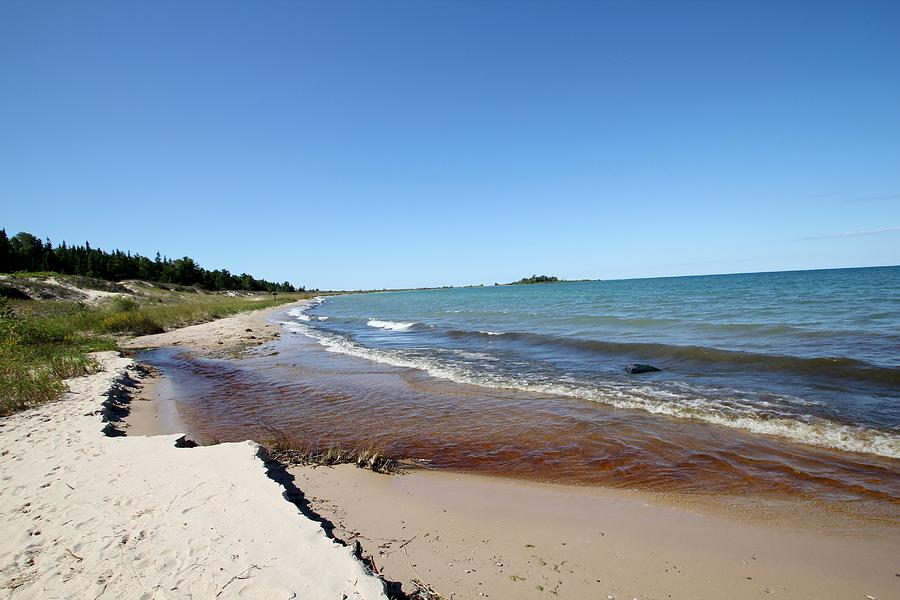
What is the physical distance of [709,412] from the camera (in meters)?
9.03

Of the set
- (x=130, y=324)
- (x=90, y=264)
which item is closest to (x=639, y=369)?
(x=130, y=324)

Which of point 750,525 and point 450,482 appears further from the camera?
point 450,482

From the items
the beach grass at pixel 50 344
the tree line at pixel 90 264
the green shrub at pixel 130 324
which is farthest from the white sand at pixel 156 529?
the tree line at pixel 90 264

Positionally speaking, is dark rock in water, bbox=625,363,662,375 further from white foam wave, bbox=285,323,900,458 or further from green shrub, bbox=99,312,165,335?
green shrub, bbox=99,312,165,335

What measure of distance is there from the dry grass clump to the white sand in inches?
21.7

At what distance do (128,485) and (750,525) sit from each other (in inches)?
319

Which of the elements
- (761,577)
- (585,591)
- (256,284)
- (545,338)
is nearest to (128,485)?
(585,591)

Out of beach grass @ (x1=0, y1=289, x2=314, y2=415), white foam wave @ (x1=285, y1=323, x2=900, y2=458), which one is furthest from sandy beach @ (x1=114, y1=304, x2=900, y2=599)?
beach grass @ (x1=0, y1=289, x2=314, y2=415)

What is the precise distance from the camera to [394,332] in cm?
2939

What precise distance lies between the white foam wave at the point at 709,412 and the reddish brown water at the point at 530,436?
441mm

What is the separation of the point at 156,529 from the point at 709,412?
1037cm

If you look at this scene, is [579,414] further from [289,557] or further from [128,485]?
[128,485]

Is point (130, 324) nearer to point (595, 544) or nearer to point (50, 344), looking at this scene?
point (50, 344)

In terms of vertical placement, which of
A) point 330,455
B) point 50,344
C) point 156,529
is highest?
point 50,344
